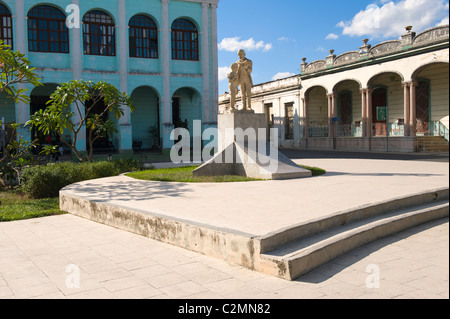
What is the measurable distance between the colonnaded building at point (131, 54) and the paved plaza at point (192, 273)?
16852 millimetres

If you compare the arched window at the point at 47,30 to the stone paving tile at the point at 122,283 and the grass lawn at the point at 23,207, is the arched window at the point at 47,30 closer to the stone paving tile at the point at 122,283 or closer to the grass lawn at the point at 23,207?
the grass lawn at the point at 23,207

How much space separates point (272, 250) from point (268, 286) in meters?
0.55

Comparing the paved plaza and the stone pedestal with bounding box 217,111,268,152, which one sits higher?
the stone pedestal with bounding box 217,111,268,152

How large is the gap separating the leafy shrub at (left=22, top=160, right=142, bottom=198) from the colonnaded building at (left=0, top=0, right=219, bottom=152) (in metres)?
10.0

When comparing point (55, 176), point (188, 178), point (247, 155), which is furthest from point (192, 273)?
point (55, 176)

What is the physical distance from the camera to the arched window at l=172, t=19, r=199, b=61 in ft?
78.2

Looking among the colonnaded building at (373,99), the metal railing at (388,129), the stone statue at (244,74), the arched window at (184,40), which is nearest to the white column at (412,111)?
the colonnaded building at (373,99)

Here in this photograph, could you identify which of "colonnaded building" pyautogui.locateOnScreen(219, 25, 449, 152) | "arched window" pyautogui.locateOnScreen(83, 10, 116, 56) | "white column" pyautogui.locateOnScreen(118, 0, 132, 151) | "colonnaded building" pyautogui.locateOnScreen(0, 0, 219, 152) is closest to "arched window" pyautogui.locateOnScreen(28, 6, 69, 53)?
"colonnaded building" pyautogui.locateOnScreen(0, 0, 219, 152)

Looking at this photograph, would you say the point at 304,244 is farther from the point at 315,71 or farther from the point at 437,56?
the point at 315,71

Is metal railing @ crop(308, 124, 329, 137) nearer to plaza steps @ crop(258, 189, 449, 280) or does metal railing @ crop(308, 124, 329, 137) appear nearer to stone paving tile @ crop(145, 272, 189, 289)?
plaza steps @ crop(258, 189, 449, 280)

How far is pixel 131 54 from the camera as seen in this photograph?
22906 millimetres

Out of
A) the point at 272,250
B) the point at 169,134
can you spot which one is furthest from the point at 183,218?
the point at 169,134

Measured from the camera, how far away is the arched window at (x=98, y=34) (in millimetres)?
21859

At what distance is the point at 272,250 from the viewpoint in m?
4.61
